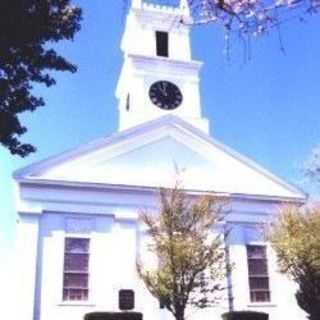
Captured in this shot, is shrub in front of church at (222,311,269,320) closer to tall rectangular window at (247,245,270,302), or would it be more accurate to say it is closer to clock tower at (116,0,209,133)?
tall rectangular window at (247,245,270,302)

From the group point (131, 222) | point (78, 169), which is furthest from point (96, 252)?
point (78, 169)

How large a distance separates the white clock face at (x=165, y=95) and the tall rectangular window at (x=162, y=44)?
271 centimetres

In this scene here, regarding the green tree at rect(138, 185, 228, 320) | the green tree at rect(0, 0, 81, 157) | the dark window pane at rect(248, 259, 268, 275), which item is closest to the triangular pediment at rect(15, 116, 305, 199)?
the dark window pane at rect(248, 259, 268, 275)

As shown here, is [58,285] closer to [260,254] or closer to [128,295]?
[128,295]

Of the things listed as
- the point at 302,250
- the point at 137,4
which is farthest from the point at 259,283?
the point at 137,4

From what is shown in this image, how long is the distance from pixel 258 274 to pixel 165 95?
12.1m

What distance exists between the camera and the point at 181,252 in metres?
22.7

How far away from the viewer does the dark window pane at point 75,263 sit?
26484 millimetres

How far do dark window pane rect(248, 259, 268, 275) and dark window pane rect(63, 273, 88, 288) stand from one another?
7816mm

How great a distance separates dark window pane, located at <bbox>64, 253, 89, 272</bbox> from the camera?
2648cm

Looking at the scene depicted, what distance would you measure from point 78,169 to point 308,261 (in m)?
10.9

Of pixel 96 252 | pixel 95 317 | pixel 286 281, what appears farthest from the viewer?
pixel 286 281

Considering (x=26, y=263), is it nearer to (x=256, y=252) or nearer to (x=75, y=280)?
(x=75, y=280)

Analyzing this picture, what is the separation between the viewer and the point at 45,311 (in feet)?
82.7
